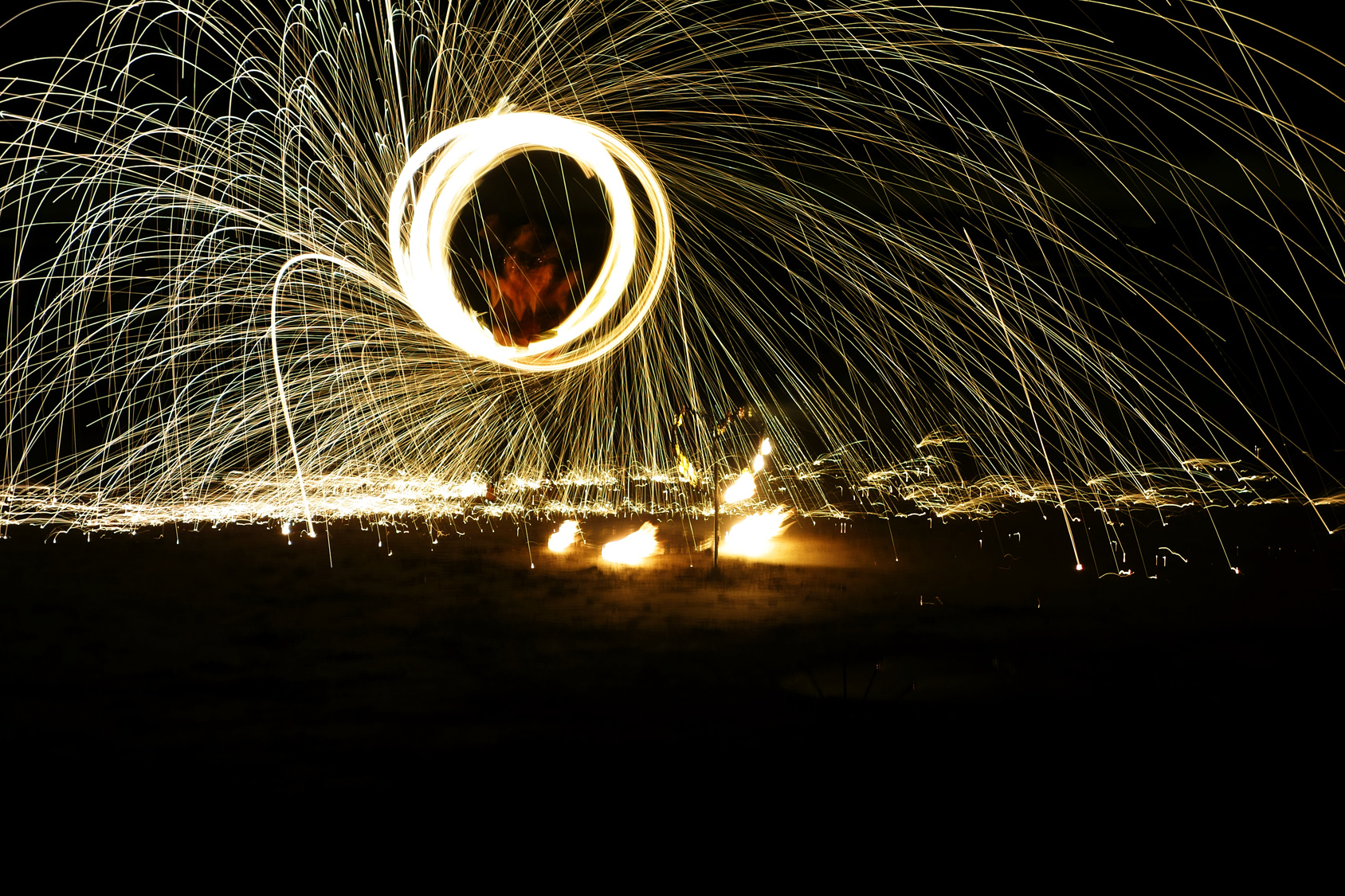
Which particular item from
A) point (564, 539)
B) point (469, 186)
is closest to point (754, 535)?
point (564, 539)

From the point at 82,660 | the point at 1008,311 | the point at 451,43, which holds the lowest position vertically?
the point at 82,660

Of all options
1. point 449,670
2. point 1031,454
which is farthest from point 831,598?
point 1031,454

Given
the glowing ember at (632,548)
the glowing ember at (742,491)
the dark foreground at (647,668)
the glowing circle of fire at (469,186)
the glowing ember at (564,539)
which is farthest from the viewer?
the glowing ember at (742,491)

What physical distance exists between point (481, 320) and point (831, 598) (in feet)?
12.5

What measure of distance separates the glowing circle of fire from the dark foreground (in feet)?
6.79

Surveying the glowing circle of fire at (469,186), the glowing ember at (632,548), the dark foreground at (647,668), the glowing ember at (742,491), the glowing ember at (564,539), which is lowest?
the dark foreground at (647,668)

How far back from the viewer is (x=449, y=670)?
218 inches

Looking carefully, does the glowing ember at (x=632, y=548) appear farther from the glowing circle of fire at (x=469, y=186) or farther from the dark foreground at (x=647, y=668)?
the glowing circle of fire at (x=469, y=186)

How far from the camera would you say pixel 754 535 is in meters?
11.4

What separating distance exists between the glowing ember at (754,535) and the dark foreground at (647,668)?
813 mm

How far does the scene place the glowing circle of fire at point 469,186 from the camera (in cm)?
770

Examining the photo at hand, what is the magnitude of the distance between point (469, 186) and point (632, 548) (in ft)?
12.6

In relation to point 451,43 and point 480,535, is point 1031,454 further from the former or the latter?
point 451,43

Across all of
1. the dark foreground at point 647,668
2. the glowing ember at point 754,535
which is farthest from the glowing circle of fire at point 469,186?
the glowing ember at point 754,535
